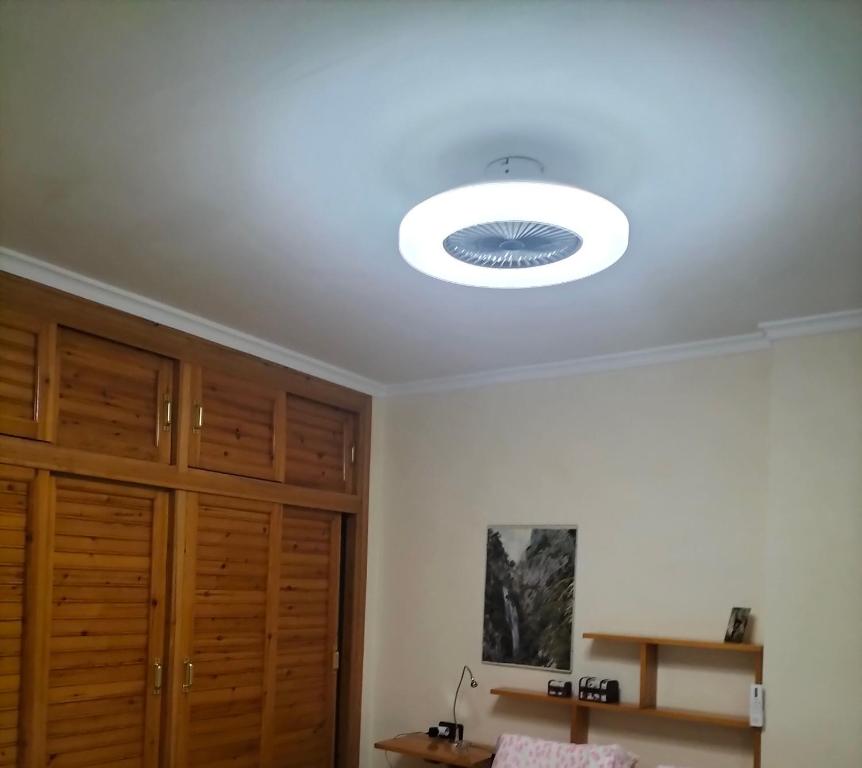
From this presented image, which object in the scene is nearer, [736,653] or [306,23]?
[306,23]

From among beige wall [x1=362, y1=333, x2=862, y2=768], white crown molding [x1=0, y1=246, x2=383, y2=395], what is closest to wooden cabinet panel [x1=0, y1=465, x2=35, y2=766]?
white crown molding [x1=0, y1=246, x2=383, y2=395]

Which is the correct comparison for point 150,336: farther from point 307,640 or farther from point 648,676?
point 648,676

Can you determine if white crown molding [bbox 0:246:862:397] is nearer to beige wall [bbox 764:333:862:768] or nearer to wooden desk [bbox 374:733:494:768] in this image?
beige wall [bbox 764:333:862:768]

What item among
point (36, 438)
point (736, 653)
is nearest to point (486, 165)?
point (36, 438)

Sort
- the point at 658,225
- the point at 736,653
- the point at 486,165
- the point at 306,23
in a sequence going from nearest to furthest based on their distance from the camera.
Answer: the point at 306,23, the point at 486,165, the point at 658,225, the point at 736,653

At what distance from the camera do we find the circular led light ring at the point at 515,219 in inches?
83.9

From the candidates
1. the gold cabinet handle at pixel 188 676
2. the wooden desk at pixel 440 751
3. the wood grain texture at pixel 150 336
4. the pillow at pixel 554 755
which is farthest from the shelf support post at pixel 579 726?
the wood grain texture at pixel 150 336

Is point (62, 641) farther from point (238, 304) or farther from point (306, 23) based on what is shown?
point (306, 23)

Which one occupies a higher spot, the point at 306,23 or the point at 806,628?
the point at 306,23

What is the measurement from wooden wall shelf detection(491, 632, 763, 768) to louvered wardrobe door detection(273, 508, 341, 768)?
946mm

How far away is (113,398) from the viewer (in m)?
3.48

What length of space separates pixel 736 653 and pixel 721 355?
4.40 feet

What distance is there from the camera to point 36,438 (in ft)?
10.3

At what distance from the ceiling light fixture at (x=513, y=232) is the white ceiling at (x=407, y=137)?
0.16 meters
